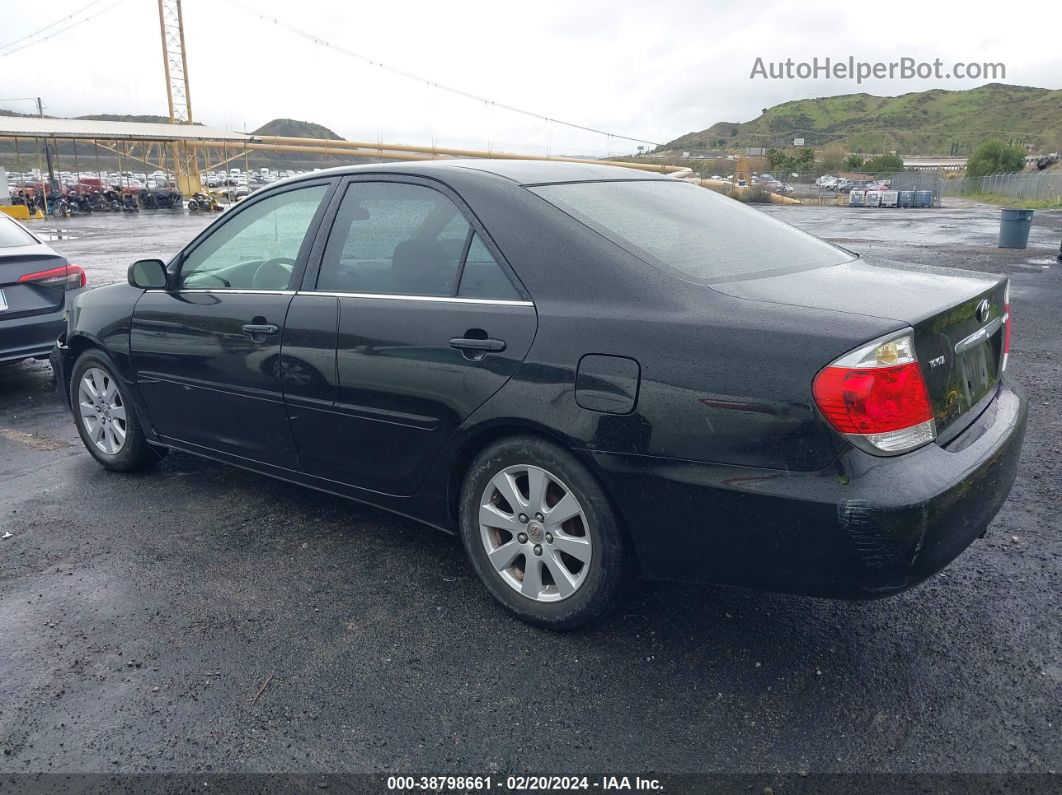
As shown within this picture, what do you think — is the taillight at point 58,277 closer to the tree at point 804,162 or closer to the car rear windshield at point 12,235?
the car rear windshield at point 12,235

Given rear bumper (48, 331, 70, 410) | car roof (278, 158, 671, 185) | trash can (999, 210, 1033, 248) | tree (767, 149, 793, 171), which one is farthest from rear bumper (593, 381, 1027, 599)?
tree (767, 149, 793, 171)

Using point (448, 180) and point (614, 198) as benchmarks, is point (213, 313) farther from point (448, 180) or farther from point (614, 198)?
point (614, 198)

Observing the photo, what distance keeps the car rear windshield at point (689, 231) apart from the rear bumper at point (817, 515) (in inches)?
27.8

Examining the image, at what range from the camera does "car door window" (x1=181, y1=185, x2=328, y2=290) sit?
148 inches

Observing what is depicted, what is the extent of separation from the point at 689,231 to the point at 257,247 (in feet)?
6.65

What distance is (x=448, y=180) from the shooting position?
130 inches

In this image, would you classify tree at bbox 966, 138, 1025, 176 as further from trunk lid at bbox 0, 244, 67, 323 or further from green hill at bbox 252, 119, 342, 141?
green hill at bbox 252, 119, 342, 141

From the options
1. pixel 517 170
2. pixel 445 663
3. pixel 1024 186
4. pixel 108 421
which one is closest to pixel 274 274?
pixel 517 170

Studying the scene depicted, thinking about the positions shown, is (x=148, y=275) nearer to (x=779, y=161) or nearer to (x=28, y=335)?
(x=28, y=335)

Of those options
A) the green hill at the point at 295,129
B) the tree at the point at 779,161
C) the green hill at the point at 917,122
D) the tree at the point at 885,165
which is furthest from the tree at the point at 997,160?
the green hill at the point at 295,129

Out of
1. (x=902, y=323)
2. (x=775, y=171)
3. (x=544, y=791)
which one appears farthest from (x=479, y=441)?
(x=775, y=171)

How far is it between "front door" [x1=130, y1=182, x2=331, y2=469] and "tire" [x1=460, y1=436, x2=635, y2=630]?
1.09 m

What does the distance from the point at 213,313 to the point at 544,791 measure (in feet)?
8.66

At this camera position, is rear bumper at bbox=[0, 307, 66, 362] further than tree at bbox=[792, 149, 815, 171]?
No
